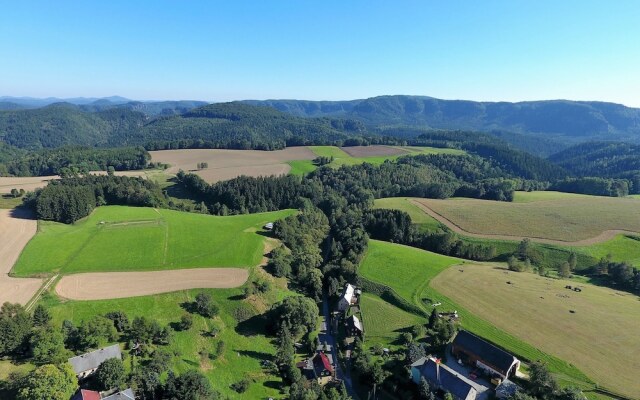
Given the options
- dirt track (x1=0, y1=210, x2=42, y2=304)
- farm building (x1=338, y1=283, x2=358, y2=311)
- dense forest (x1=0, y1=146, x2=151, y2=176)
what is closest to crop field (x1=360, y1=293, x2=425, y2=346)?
farm building (x1=338, y1=283, x2=358, y2=311)

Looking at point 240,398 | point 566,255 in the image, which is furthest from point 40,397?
point 566,255

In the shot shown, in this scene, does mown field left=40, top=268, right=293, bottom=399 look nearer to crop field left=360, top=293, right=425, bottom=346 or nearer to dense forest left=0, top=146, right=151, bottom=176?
crop field left=360, top=293, right=425, bottom=346

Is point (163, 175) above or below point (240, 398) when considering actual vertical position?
above

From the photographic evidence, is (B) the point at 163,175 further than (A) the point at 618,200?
Yes

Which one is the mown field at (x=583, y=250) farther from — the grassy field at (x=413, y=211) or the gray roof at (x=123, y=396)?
the gray roof at (x=123, y=396)

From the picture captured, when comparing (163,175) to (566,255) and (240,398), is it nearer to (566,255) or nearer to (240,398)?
(240,398)

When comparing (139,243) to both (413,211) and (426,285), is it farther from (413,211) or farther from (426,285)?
(413,211)

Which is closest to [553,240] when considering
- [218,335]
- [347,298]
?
[347,298]

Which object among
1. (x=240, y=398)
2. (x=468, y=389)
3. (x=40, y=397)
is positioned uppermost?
(x=40, y=397)

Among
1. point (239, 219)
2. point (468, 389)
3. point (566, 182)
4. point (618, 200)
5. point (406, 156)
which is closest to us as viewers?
point (468, 389)

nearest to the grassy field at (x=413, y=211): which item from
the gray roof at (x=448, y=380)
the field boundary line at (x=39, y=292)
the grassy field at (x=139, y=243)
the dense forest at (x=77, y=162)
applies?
the grassy field at (x=139, y=243)
